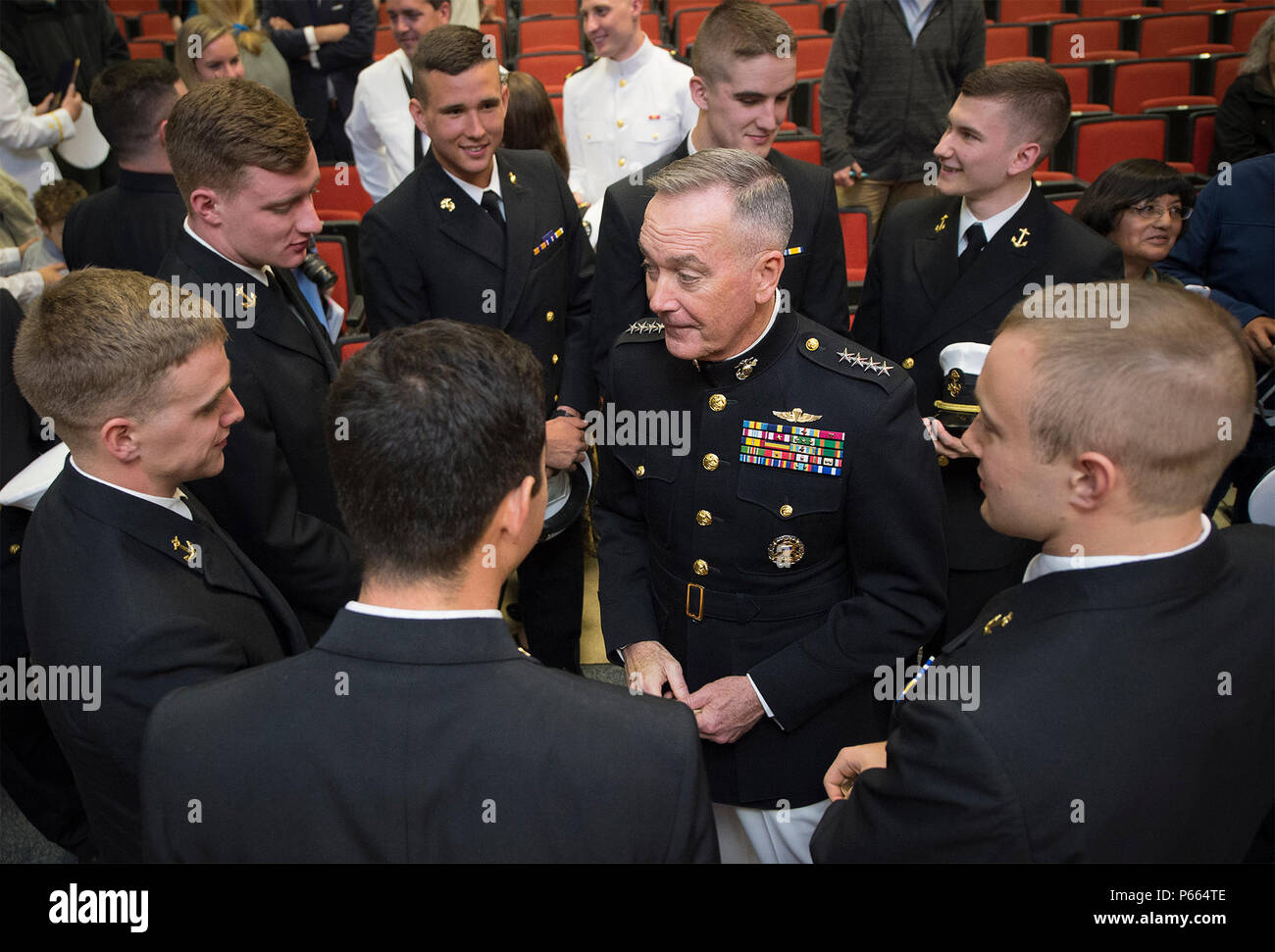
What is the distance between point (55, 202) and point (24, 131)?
3.45 ft

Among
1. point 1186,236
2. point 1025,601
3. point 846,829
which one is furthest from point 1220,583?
point 1186,236

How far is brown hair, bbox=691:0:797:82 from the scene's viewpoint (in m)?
2.60

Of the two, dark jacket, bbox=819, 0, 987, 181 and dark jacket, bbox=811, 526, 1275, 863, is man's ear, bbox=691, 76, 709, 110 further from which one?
dark jacket, bbox=819, 0, 987, 181

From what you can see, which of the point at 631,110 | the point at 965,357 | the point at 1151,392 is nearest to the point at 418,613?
the point at 1151,392

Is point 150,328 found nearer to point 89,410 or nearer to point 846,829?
point 89,410

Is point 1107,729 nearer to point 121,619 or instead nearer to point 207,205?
point 121,619

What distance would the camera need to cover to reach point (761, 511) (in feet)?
6.24

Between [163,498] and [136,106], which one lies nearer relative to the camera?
[163,498]

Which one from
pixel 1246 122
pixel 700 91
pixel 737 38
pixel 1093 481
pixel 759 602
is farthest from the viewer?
pixel 1246 122

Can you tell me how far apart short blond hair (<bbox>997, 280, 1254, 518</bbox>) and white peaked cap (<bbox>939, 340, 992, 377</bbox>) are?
1103mm

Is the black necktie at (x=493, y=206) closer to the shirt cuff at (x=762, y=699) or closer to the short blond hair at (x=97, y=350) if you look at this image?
the short blond hair at (x=97, y=350)

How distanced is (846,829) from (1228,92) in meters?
5.32

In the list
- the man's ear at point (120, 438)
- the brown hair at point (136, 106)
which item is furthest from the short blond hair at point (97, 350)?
the brown hair at point (136, 106)

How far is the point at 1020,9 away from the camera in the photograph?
796 centimetres
